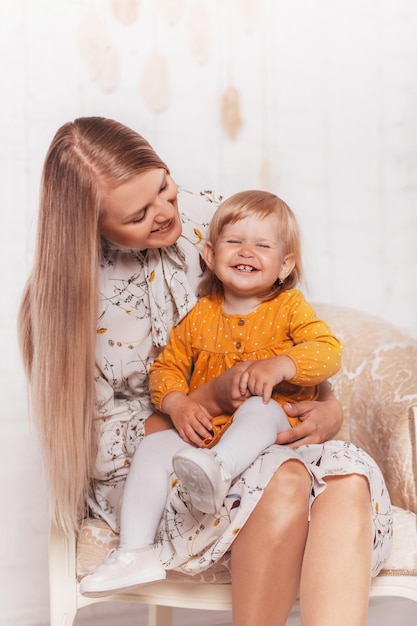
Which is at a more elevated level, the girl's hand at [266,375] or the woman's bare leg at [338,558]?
the girl's hand at [266,375]

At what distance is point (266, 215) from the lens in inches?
60.7

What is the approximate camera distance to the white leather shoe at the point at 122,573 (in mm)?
1286

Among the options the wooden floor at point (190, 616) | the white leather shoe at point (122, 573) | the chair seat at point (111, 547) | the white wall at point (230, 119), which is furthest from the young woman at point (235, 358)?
the wooden floor at point (190, 616)

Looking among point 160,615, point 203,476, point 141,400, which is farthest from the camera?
point 160,615

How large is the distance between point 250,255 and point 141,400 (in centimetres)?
37

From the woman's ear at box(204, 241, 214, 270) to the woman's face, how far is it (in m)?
0.11

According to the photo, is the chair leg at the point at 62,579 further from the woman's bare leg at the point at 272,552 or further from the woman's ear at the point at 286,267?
the woman's ear at the point at 286,267

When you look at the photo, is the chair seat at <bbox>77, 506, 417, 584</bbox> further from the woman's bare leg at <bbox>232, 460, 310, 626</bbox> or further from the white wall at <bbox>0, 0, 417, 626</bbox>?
the white wall at <bbox>0, 0, 417, 626</bbox>

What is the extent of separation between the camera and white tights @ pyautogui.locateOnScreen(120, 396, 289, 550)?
1.29m

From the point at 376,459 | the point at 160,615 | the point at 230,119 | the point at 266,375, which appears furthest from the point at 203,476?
the point at 230,119

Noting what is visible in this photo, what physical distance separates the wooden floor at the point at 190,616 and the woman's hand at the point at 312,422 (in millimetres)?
1070

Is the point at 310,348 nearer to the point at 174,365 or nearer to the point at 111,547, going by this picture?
the point at 174,365

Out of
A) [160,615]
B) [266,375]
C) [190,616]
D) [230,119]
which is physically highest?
[230,119]

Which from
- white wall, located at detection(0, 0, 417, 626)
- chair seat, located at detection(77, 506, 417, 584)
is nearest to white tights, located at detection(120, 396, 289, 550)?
chair seat, located at detection(77, 506, 417, 584)
